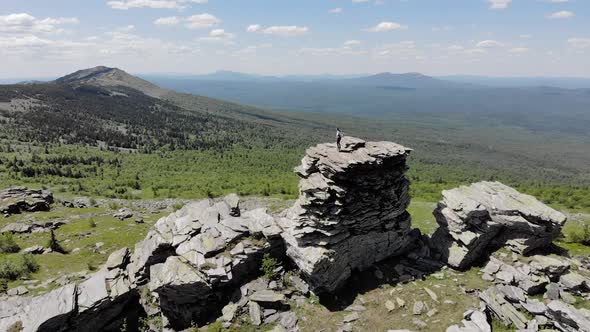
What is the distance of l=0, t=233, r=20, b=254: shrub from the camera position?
31.2 metres

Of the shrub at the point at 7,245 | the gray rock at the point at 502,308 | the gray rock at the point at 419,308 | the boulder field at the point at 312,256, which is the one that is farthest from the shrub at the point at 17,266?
the gray rock at the point at 502,308

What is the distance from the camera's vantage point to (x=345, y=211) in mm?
23516

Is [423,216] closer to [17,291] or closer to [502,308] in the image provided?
[502,308]

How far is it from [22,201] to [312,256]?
45.3m

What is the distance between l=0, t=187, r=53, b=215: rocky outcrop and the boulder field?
2591cm

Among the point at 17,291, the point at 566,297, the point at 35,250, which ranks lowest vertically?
the point at 17,291

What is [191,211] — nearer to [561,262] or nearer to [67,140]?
[561,262]

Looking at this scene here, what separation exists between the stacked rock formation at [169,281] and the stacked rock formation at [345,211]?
299 centimetres

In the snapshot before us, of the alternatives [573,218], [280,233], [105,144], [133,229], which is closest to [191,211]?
[280,233]

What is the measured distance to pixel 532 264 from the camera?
24.1m

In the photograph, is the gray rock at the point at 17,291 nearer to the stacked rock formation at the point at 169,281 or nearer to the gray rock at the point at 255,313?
the stacked rock formation at the point at 169,281

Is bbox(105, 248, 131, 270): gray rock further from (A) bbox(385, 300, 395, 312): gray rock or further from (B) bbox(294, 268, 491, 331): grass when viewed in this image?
(A) bbox(385, 300, 395, 312): gray rock

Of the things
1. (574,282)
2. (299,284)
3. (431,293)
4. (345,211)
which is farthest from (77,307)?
(574,282)

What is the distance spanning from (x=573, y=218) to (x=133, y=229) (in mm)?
54477
